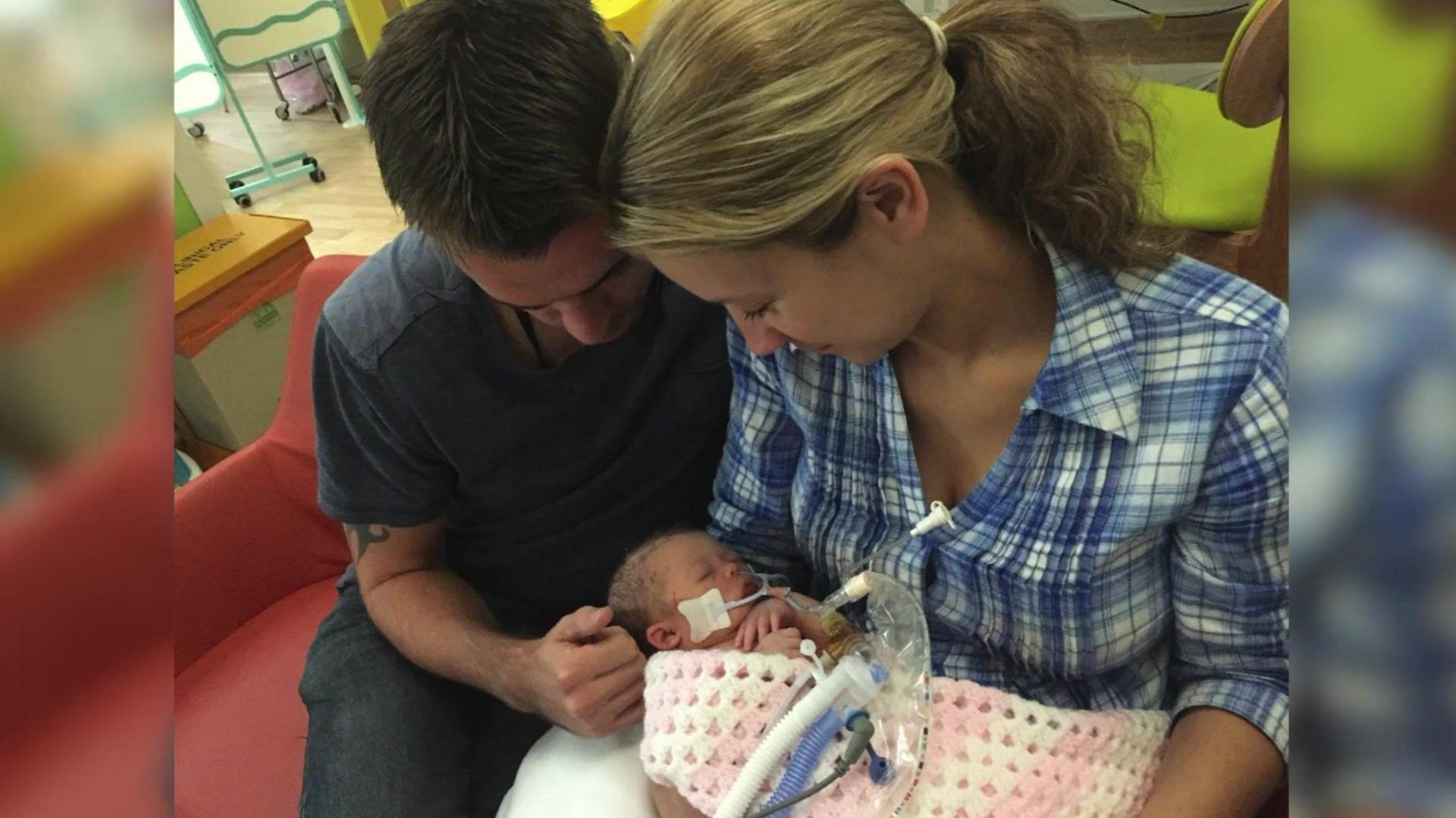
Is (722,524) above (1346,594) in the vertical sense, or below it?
below

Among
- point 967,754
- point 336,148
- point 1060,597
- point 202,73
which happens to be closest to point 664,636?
point 967,754

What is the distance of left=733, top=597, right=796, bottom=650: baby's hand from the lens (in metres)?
1.27

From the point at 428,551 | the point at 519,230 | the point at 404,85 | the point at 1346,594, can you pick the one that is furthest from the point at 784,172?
the point at 428,551

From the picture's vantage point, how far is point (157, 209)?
167 millimetres

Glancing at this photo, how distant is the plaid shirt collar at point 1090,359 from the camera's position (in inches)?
36.6

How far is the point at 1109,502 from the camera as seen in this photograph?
0.96 meters

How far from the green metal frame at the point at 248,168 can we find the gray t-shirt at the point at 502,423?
3.57 metres

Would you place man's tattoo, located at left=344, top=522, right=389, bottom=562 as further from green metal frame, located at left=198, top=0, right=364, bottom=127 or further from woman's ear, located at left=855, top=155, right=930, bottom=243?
green metal frame, located at left=198, top=0, right=364, bottom=127

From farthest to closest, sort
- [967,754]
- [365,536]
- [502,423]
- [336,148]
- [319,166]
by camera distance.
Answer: [336,148]
[319,166]
[365,536]
[502,423]
[967,754]

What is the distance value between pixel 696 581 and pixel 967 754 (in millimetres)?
404

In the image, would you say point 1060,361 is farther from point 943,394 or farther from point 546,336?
point 546,336

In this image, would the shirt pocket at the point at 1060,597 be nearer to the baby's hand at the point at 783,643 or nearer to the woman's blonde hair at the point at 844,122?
the baby's hand at the point at 783,643

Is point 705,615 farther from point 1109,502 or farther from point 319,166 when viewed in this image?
point 319,166

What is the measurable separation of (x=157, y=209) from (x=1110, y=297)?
0.92m
